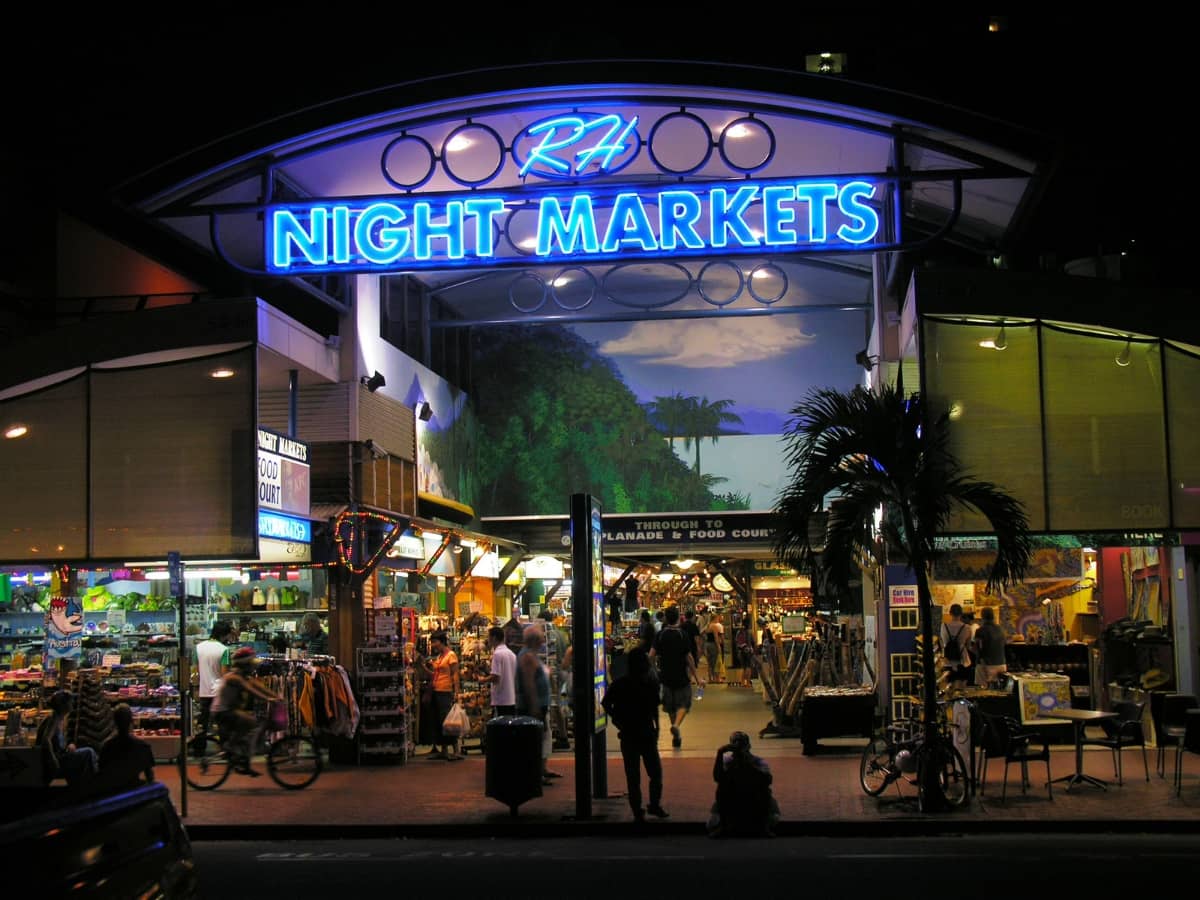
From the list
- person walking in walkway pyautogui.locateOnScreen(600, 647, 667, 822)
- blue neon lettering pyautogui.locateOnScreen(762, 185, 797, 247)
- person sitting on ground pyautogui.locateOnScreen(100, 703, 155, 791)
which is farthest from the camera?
blue neon lettering pyautogui.locateOnScreen(762, 185, 797, 247)

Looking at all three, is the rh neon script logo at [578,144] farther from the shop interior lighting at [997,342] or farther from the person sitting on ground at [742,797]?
the person sitting on ground at [742,797]

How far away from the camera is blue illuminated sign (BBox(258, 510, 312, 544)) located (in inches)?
728

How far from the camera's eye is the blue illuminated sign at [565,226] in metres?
18.3

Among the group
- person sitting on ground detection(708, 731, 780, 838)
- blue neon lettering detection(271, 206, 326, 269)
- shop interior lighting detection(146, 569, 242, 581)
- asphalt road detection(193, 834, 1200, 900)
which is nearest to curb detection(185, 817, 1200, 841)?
asphalt road detection(193, 834, 1200, 900)

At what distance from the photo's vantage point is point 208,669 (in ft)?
63.0

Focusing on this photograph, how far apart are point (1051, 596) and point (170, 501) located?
49.5 feet

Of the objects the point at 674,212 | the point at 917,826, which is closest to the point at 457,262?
the point at 674,212

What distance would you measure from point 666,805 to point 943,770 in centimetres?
299

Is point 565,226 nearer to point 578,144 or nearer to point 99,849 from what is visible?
point 578,144

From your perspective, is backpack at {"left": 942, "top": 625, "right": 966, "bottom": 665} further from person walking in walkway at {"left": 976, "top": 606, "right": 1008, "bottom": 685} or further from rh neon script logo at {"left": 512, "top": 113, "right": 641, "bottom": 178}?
rh neon script logo at {"left": 512, "top": 113, "right": 641, "bottom": 178}

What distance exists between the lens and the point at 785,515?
15.0m

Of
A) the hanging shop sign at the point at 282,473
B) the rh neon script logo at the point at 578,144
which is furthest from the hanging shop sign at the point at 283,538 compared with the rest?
the rh neon script logo at the point at 578,144

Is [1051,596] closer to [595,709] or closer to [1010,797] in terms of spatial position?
[1010,797]

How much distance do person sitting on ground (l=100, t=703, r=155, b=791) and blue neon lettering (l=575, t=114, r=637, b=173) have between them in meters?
10.5
